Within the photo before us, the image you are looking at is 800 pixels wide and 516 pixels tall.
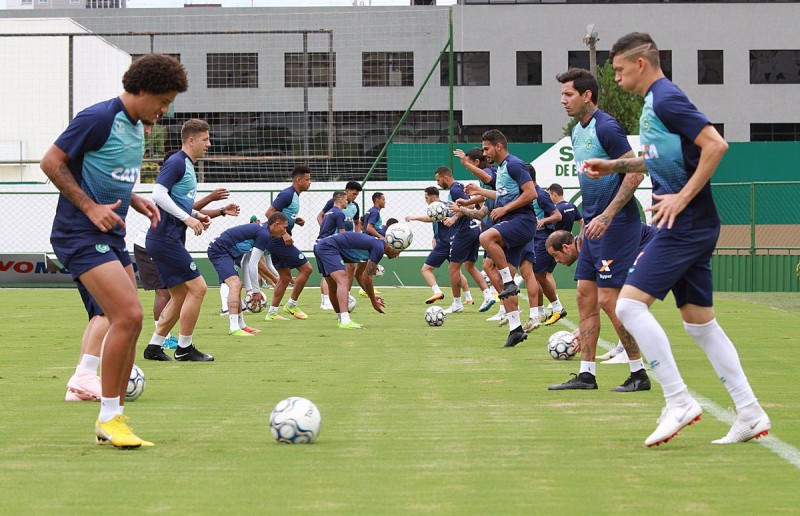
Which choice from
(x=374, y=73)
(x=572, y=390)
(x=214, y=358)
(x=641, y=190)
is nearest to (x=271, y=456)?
(x=572, y=390)

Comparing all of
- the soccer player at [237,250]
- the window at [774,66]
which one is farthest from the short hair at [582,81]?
the window at [774,66]

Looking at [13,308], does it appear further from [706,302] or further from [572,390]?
[706,302]

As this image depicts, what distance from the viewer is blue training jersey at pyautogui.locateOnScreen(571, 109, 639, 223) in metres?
9.26

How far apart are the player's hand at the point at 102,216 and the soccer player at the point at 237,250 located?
28.6 ft

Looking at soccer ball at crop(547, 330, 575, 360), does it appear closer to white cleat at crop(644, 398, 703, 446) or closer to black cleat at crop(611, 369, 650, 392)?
black cleat at crop(611, 369, 650, 392)

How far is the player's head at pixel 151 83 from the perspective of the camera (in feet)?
22.1

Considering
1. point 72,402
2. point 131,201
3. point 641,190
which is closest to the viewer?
point 131,201

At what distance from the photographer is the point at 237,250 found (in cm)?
1719

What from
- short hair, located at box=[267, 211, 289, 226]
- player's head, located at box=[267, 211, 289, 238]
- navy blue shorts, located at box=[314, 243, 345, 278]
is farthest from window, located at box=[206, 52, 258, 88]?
navy blue shorts, located at box=[314, 243, 345, 278]

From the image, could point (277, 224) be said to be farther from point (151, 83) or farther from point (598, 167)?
point (598, 167)

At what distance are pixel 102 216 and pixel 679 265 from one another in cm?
322

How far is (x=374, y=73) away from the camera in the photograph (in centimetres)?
5547

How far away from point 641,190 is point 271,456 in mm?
25674

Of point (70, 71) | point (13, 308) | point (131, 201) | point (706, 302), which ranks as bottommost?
point (13, 308)
